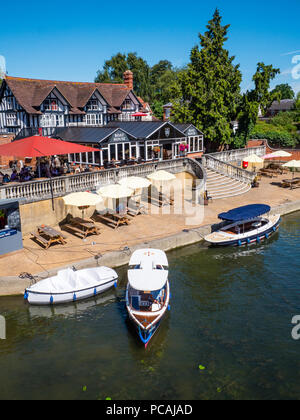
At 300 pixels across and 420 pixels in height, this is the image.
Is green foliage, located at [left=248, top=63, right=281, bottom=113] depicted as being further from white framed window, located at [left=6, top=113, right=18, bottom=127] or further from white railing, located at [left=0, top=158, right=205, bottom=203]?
white framed window, located at [left=6, top=113, right=18, bottom=127]

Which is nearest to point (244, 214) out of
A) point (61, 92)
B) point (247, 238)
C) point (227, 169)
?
point (247, 238)

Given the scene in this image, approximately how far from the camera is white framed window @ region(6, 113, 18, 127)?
3678 centimetres

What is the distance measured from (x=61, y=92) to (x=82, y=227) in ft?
70.3

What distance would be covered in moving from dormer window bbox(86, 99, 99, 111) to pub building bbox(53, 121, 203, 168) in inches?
148

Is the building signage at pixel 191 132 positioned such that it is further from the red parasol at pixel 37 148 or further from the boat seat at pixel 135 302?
the boat seat at pixel 135 302

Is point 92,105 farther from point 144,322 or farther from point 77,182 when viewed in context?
point 144,322

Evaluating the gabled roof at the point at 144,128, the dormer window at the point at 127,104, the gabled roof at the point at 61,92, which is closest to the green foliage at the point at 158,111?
the gabled roof at the point at 61,92

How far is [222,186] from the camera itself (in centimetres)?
3212

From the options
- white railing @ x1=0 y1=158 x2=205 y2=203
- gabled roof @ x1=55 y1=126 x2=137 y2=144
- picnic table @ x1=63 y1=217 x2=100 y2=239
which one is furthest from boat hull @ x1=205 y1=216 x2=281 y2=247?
gabled roof @ x1=55 y1=126 x2=137 y2=144

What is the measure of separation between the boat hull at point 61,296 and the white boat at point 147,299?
198 centimetres

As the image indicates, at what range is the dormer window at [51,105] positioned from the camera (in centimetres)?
3581
